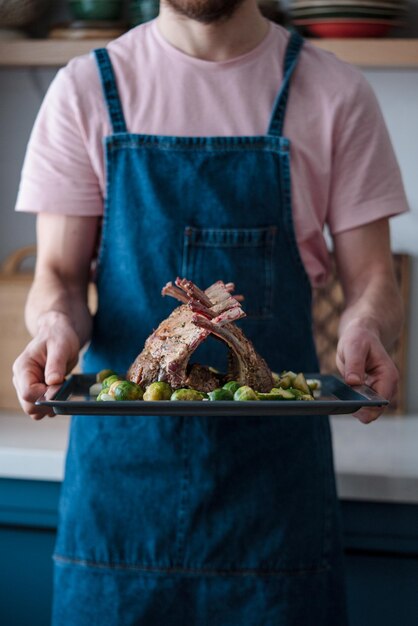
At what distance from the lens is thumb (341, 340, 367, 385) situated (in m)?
1.15

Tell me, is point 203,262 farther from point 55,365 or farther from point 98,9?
point 98,9

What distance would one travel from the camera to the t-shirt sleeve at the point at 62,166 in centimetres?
143

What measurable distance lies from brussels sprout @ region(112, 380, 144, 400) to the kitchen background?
132 cm

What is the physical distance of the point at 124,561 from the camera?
1.42m

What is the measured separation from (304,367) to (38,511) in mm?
627

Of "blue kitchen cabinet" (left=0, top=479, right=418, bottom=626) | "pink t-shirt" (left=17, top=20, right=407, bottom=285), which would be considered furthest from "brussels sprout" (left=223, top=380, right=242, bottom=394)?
"blue kitchen cabinet" (left=0, top=479, right=418, bottom=626)

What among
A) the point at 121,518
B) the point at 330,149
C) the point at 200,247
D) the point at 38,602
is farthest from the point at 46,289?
the point at 38,602

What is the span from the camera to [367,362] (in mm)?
1235

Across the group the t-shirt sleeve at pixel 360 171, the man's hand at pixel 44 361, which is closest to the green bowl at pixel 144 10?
the t-shirt sleeve at pixel 360 171

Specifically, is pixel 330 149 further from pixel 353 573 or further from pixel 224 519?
pixel 353 573

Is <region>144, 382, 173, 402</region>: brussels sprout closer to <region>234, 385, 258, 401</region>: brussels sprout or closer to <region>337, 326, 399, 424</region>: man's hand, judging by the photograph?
<region>234, 385, 258, 401</region>: brussels sprout

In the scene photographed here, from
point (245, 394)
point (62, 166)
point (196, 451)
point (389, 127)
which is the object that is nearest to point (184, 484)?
point (196, 451)

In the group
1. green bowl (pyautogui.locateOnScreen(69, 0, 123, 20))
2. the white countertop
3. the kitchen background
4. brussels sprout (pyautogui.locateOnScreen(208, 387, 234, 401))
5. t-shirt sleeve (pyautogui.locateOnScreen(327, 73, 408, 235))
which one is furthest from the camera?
the kitchen background

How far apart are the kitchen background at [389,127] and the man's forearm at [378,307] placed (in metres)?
0.89
